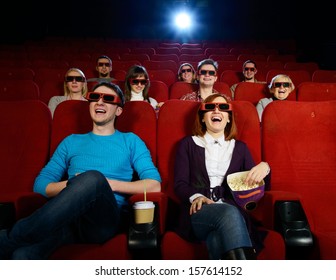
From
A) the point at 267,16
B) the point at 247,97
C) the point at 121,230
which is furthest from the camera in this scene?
the point at 267,16

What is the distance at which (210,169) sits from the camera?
816 mm

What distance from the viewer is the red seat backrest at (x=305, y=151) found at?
86 centimetres

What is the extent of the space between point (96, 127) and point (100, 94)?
0.28 ft

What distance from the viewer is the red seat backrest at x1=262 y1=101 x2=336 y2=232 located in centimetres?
86

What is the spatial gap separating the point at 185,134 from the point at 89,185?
36cm

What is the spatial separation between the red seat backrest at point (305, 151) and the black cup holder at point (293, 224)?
0.19 metres

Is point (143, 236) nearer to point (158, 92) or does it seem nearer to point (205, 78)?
point (205, 78)

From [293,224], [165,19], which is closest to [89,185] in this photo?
[293,224]

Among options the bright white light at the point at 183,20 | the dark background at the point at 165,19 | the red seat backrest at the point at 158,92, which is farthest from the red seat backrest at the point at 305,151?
the bright white light at the point at 183,20
